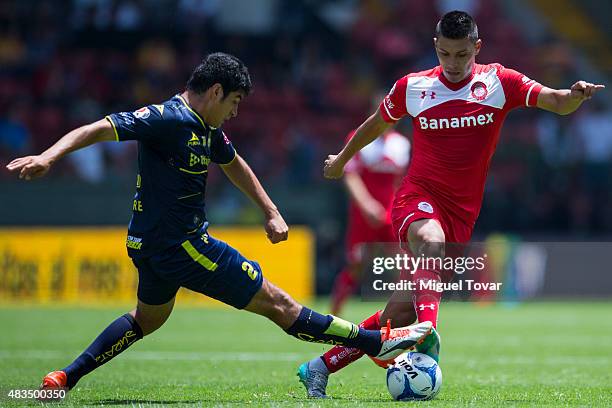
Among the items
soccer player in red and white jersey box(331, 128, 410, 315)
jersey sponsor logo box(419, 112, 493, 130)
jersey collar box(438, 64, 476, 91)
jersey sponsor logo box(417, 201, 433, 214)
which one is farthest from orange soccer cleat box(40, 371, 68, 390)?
soccer player in red and white jersey box(331, 128, 410, 315)

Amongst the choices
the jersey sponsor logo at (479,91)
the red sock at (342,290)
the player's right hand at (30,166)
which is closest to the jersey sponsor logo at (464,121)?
the jersey sponsor logo at (479,91)

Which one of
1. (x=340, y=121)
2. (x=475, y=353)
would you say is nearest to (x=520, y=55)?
(x=340, y=121)

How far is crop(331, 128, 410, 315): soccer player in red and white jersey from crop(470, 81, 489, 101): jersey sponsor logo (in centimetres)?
480

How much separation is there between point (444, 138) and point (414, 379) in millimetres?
1559

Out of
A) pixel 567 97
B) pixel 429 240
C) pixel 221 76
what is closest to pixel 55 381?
pixel 221 76

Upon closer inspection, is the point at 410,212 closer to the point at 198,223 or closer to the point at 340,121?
the point at 198,223

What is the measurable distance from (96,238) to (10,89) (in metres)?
4.17

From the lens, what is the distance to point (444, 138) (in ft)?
22.4

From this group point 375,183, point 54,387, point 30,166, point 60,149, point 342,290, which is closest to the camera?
point 30,166

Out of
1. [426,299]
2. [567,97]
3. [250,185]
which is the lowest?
[426,299]

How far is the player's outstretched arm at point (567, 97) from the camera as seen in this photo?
6.27 meters

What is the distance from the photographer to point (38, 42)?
69.8 ft

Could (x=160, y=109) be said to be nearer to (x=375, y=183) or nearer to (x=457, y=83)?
(x=457, y=83)

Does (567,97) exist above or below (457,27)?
below
